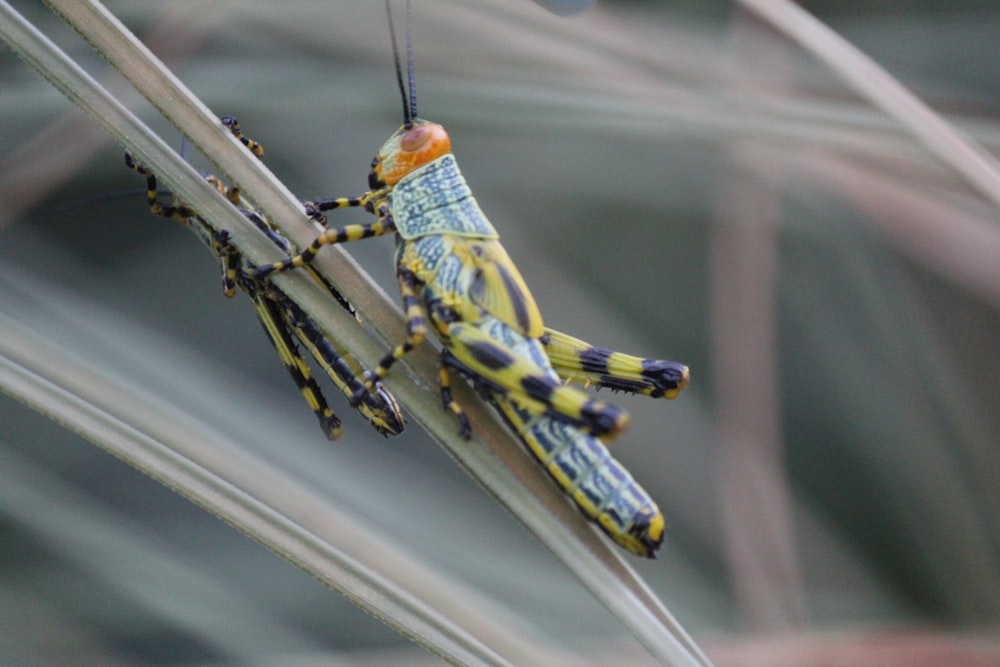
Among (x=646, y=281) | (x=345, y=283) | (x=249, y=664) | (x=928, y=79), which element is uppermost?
(x=928, y=79)

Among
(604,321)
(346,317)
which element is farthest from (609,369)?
(604,321)

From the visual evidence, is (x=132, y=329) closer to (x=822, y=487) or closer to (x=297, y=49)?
(x=297, y=49)

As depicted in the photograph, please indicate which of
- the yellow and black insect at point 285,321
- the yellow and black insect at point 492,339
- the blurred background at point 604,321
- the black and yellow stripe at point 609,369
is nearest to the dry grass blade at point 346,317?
the yellow and black insect at point 492,339

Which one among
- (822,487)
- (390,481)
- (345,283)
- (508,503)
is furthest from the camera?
(822,487)

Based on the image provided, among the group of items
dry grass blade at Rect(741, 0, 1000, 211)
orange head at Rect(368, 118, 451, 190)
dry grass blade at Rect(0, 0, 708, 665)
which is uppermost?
dry grass blade at Rect(741, 0, 1000, 211)

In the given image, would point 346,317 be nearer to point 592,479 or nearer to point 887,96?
point 592,479

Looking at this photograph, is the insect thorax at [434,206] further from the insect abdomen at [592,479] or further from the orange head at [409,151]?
the insect abdomen at [592,479]

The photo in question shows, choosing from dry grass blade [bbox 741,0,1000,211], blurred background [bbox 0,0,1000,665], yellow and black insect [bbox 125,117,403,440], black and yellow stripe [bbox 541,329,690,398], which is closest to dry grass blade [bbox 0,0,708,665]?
yellow and black insect [bbox 125,117,403,440]

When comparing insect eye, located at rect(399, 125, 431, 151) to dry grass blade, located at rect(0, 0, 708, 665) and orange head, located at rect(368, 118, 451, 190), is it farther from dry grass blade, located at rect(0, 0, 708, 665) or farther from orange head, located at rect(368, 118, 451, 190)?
dry grass blade, located at rect(0, 0, 708, 665)

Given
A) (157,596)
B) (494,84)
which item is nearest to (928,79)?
(494,84)
